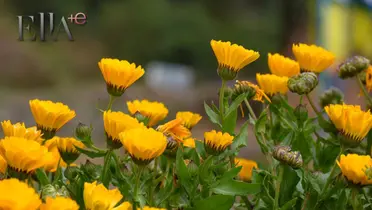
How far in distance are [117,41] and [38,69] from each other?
0.70 metres

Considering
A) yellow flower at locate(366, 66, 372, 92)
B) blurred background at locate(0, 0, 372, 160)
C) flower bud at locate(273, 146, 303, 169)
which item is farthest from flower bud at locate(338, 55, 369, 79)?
blurred background at locate(0, 0, 372, 160)

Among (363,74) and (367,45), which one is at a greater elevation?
(363,74)

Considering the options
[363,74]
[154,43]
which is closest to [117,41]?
[154,43]

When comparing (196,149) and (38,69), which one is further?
(38,69)

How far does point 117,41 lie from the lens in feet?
17.2

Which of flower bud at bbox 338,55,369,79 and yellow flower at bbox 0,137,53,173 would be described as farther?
flower bud at bbox 338,55,369,79

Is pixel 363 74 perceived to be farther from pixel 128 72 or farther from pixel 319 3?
pixel 319 3

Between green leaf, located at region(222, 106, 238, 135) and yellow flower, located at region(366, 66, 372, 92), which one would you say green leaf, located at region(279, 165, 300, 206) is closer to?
green leaf, located at region(222, 106, 238, 135)

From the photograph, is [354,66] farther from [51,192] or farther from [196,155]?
[51,192]

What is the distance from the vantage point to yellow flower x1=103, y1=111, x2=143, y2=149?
0.57m

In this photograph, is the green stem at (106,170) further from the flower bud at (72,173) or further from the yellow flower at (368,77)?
the yellow flower at (368,77)

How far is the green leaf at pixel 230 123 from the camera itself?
26.1 inches

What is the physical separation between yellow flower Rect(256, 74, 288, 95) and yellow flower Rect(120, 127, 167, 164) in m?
0.25

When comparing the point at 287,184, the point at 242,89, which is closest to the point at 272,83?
the point at 242,89
